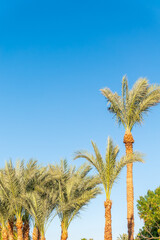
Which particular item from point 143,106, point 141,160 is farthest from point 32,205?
point 143,106

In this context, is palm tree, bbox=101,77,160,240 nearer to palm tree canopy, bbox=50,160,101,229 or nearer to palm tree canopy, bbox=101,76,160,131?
palm tree canopy, bbox=101,76,160,131

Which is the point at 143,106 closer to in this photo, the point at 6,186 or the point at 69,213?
the point at 69,213

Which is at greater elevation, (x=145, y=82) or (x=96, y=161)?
(x=145, y=82)

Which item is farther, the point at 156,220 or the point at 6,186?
the point at 156,220

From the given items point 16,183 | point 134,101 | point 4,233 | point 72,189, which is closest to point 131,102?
point 134,101

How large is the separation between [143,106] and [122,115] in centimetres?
136

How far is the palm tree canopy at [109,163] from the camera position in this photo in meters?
19.8

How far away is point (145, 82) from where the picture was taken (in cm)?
2239

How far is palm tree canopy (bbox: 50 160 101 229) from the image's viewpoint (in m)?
22.5

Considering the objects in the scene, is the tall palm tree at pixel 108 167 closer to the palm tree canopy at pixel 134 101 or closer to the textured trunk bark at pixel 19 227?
the palm tree canopy at pixel 134 101

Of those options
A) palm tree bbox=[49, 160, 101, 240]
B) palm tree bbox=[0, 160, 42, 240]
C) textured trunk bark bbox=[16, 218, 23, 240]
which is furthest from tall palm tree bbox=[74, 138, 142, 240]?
textured trunk bark bbox=[16, 218, 23, 240]

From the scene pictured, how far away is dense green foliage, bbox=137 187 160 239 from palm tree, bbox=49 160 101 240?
6.62 metres

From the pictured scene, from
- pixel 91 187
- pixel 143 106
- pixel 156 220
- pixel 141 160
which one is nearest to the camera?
pixel 141 160

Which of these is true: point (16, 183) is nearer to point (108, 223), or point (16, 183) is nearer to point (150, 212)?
point (108, 223)
